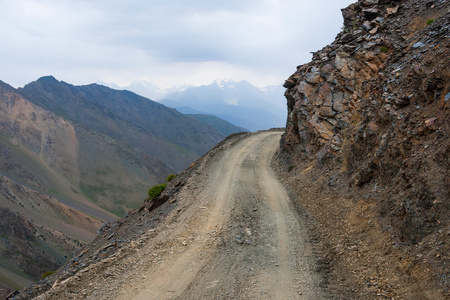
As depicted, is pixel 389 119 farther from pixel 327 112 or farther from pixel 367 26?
pixel 367 26

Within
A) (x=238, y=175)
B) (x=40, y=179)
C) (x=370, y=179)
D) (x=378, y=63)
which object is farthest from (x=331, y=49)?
(x=40, y=179)

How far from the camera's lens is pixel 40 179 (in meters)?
113

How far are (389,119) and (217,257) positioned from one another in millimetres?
9730

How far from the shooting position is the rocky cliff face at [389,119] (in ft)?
31.9

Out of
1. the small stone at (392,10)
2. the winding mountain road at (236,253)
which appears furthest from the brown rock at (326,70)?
the winding mountain road at (236,253)

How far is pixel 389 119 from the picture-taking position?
14.4m

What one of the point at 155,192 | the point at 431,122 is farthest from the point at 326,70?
the point at 155,192

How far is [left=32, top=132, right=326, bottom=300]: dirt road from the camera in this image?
9.65 metres

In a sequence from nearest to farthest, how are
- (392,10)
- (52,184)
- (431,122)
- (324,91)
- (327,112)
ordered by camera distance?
(431,122), (327,112), (392,10), (324,91), (52,184)

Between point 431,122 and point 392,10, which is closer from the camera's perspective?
point 431,122

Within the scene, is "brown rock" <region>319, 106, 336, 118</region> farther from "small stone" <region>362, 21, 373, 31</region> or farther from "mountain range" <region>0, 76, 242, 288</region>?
"mountain range" <region>0, 76, 242, 288</region>

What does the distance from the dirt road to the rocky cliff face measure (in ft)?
10.9

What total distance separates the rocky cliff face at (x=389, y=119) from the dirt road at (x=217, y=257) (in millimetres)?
3311

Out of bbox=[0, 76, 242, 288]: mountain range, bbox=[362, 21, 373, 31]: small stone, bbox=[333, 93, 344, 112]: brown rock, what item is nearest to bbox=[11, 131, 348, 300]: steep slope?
bbox=[333, 93, 344, 112]: brown rock
